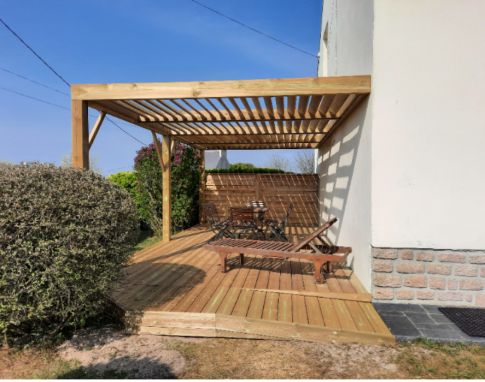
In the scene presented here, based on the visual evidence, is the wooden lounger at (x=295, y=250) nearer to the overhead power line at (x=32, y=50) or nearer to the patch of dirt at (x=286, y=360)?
the patch of dirt at (x=286, y=360)

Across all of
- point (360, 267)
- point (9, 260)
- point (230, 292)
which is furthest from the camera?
point (360, 267)

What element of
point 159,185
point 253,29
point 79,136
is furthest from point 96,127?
point 253,29

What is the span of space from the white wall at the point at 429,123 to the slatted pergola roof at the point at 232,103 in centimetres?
41

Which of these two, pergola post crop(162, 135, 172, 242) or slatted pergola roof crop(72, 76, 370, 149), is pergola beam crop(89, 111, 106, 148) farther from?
pergola post crop(162, 135, 172, 242)

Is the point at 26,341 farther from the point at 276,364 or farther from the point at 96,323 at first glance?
the point at 276,364

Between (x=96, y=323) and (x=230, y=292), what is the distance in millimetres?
1455

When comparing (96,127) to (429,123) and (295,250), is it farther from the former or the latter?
(429,123)

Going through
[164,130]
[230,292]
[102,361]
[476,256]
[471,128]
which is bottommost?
[102,361]

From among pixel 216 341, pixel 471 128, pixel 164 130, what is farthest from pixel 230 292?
pixel 164 130

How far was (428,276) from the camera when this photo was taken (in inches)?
132

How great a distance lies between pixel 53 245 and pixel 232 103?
2.72 metres

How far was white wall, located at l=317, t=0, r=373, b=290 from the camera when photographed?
3.64 metres

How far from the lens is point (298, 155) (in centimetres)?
2177

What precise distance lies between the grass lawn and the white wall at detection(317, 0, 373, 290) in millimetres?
1105
